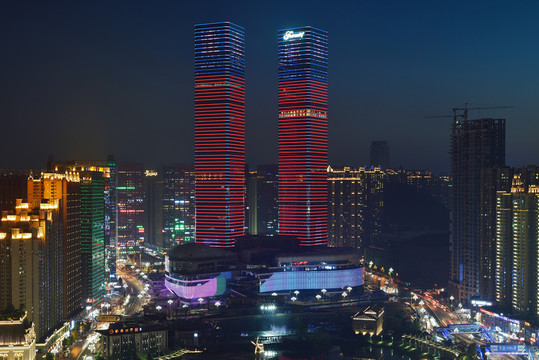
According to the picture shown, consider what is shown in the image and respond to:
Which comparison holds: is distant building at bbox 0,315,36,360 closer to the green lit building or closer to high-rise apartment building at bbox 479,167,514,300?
the green lit building

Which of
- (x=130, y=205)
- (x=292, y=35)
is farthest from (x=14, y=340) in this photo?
(x=130, y=205)

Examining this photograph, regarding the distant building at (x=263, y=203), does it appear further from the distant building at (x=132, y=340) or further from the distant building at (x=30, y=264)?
the distant building at (x=30, y=264)

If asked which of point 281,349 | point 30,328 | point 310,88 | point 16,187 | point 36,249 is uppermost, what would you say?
point 310,88

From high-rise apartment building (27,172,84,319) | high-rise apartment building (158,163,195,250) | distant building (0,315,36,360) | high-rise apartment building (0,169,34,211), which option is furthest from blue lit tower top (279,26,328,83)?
distant building (0,315,36,360)

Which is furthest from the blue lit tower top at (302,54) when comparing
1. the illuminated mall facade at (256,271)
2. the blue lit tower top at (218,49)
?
the illuminated mall facade at (256,271)

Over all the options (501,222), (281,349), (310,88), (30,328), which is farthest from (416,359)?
(310,88)

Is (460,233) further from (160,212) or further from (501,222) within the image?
(160,212)
